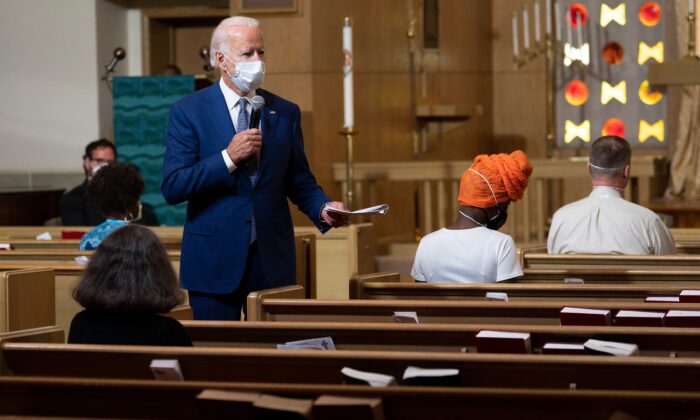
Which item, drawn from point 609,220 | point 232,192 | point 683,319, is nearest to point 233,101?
point 232,192

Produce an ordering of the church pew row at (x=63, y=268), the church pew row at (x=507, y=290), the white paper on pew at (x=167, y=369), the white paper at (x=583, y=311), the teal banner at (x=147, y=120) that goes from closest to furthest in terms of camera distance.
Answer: the white paper on pew at (x=167, y=369), the white paper at (x=583, y=311), the church pew row at (x=507, y=290), the church pew row at (x=63, y=268), the teal banner at (x=147, y=120)

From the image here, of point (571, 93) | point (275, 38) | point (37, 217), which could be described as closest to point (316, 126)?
point (275, 38)

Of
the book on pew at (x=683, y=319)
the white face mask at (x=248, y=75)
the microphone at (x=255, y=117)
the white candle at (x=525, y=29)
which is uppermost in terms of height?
the white candle at (x=525, y=29)

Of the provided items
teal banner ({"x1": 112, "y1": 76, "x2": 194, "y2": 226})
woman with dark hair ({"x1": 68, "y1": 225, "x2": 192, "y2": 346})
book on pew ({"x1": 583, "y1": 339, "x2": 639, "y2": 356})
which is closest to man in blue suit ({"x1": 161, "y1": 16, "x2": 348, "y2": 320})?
woman with dark hair ({"x1": 68, "y1": 225, "x2": 192, "y2": 346})

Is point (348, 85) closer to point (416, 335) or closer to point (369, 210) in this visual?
point (369, 210)

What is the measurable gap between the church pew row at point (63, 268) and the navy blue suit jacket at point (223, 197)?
508mm

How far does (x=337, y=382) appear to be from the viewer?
242 cm

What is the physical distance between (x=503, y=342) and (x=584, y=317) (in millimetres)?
442

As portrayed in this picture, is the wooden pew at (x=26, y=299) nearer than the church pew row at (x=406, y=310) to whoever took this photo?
No

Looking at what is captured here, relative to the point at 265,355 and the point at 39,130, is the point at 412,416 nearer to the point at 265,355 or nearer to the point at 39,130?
the point at 265,355

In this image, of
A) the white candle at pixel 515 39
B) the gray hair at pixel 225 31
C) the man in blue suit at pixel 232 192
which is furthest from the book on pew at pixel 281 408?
the white candle at pixel 515 39

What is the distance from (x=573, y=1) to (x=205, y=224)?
7197 mm

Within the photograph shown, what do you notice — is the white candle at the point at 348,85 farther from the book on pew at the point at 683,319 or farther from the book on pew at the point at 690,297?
the book on pew at the point at 683,319

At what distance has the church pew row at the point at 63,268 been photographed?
3742 mm
